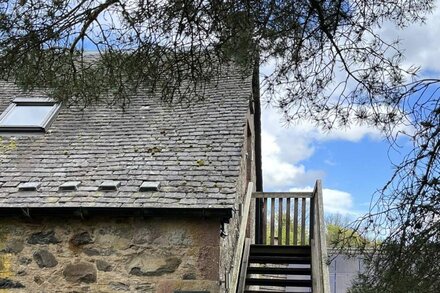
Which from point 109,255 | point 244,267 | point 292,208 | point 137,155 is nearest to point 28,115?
point 137,155

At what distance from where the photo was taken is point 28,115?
314 inches

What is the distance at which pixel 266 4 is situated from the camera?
419 centimetres

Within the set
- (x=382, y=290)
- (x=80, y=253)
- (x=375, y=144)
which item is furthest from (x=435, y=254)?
(x=80, y=253)

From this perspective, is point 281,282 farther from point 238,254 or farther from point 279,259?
point 238,254

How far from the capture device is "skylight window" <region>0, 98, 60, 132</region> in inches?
298

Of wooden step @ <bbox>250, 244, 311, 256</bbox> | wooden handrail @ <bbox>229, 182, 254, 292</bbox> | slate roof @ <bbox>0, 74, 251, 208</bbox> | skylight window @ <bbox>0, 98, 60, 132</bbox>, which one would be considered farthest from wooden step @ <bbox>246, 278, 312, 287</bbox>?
skylight window @ <bbox>0, 98, 60, 132</bbox>

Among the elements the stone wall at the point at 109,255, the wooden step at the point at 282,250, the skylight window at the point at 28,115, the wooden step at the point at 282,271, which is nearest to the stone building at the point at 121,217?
the stone wall at the point at 109,255

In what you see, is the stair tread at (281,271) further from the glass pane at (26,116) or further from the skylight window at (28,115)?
the glass pane at (26,116)

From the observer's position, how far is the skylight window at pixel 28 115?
757cm

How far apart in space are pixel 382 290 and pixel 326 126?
1532 millimetres

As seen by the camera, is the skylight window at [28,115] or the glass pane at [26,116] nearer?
the skylight window at [28,115]

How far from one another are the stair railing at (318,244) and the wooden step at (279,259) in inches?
9.1

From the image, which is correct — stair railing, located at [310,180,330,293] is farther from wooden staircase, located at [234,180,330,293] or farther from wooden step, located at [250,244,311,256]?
wooden step, located at [250,244,311,256]

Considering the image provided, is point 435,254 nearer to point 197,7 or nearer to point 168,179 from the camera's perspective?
point 197,7
